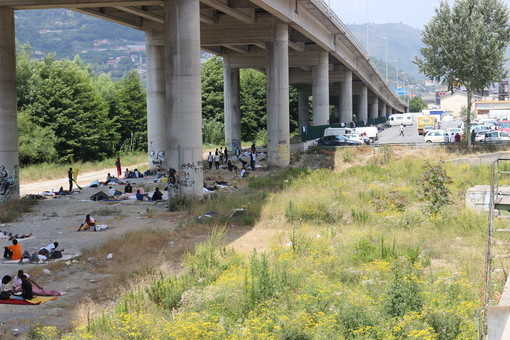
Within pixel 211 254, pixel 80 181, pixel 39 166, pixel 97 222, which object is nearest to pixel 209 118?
pixel 39 166

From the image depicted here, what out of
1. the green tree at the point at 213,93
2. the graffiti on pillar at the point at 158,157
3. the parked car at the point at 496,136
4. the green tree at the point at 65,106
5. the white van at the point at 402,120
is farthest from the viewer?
the white van at the point at 402,120

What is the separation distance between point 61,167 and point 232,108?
21.5m

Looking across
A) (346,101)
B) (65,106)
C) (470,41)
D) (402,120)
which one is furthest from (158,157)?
(402,120)

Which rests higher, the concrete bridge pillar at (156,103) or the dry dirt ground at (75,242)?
the concrete bridge pillar at (156,103)

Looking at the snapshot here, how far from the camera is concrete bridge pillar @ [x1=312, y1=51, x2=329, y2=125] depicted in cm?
6369

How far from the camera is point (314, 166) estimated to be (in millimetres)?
48375

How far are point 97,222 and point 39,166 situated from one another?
29.1m

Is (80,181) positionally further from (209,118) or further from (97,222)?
(209,118)

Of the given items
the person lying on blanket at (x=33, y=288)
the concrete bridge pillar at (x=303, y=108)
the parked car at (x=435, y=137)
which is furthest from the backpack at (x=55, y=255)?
the concrete bridge pillar at (x=303, y=108)

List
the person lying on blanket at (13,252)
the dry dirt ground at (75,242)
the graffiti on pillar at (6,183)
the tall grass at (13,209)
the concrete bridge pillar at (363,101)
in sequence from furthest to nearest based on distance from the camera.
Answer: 1. the concrete bridge pillar at (363,101)
2. the graffiti on pillar at (6,183)
3. the tall grass at (13,209)
4. the person lying on blanket at (13,252)
5. the dry dirt ground at (75,242)

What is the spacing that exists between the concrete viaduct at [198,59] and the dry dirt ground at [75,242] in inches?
117

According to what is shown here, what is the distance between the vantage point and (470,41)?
49.2 metres

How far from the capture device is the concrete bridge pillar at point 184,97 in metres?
28.5

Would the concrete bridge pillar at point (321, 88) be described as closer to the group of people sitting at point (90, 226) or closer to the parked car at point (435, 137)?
the parked car at point (435, 137)
